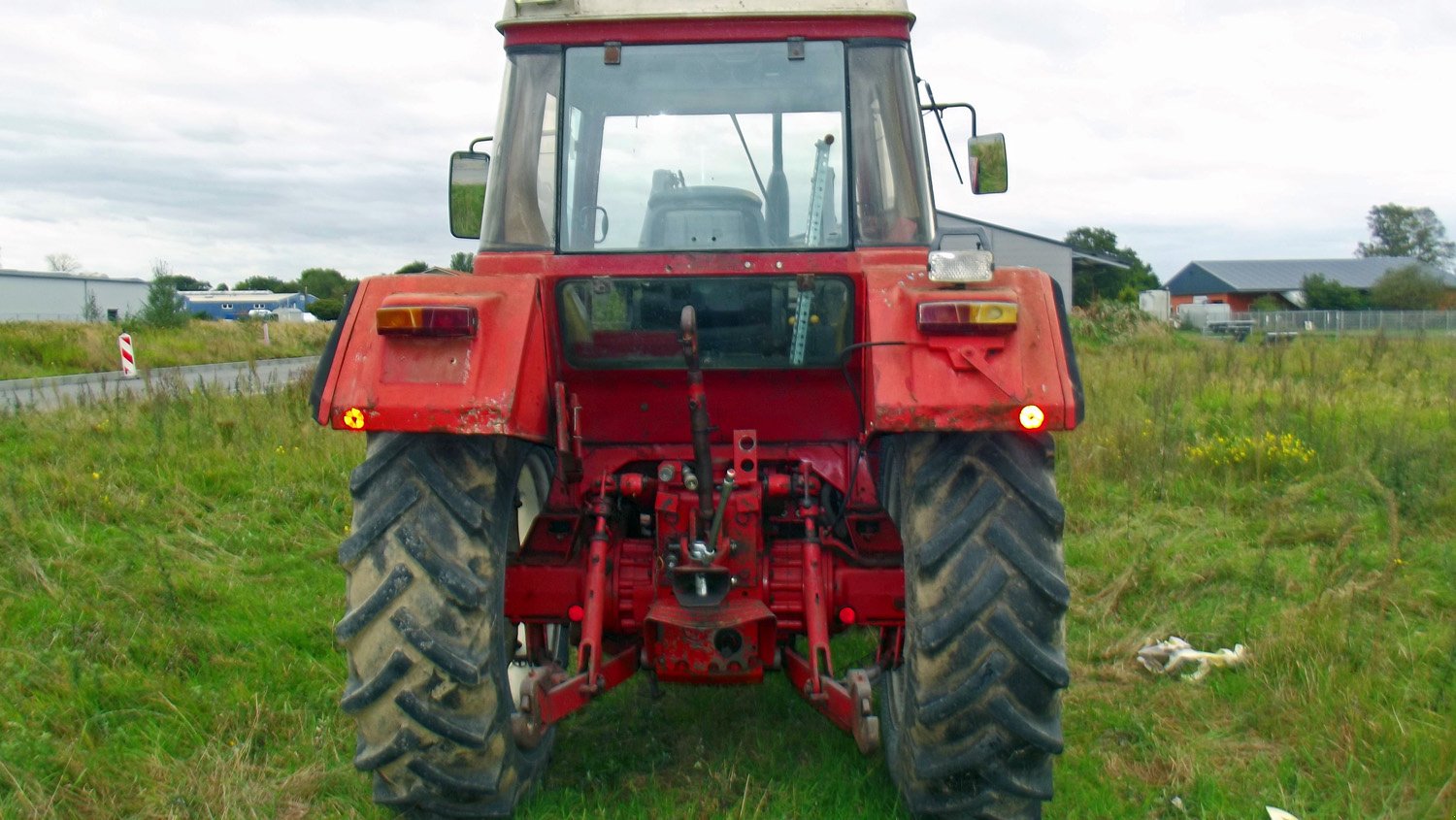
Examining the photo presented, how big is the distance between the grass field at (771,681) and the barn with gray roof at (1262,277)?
5810 centimetres

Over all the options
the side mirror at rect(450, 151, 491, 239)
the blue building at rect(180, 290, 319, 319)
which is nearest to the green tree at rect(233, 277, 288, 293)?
the blue building at rect(180, 290, 319, 319)

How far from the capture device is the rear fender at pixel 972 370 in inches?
118

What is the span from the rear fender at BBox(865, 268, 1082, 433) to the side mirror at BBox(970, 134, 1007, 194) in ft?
3.90

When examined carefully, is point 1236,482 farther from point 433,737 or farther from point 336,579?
point 433,737

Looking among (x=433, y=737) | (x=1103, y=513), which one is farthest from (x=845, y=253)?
(x=1103, y=513)

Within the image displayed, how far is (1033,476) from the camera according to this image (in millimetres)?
3188

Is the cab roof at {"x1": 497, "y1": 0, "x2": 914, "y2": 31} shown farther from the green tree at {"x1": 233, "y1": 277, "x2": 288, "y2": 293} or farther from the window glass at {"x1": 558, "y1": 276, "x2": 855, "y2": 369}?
the green tree at {"x1": 233, "y1": 277, "x2": 288, "y2": 293}

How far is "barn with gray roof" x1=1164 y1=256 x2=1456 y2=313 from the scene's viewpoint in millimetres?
63250

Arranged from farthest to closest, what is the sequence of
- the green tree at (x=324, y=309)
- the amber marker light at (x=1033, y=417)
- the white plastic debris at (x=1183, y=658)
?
the green tree at (x=324, y=309) < the white plastic debris at (x=1183, y=658) < the amber marker light at (x=1033, y=417)

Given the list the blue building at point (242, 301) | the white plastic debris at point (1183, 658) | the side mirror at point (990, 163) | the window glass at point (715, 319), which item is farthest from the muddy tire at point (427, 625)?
the blue building at point (242, 301)

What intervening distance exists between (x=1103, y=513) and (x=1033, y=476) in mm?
4860

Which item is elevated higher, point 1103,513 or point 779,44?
point 779,44

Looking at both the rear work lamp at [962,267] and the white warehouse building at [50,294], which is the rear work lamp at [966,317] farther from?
the white warehouse building at [50,294]

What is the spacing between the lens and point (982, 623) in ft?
10.0
